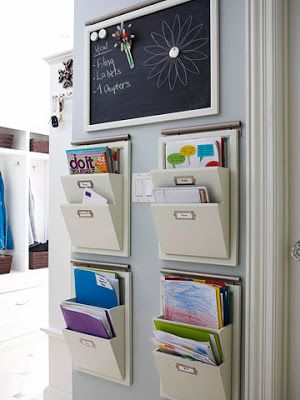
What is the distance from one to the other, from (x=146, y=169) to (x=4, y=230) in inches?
117

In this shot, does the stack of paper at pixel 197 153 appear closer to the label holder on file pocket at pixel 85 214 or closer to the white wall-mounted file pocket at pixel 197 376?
the label holder on file pocket at pixel 85 214

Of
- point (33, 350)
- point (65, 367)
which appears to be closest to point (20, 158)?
point (33, 350)

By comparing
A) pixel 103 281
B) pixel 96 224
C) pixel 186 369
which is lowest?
pixel 186 369

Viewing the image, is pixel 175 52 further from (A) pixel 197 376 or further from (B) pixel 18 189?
(B) pixel 18 189

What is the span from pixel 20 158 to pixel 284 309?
3.44m

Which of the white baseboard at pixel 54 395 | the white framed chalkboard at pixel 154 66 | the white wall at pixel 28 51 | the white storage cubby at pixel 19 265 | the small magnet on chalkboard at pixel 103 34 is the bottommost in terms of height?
the white baseboard at pixel 54 395

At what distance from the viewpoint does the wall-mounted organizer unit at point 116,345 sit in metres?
1.71

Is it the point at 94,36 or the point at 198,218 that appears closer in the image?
the point at 198,218

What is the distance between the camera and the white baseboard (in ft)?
8.61

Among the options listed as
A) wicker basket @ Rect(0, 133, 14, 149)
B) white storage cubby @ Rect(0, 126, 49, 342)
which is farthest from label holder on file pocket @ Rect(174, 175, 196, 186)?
wicker basket @ Rect(0, 133, 14, 149)

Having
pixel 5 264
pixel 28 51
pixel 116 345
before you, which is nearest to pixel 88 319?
pixel 116 345

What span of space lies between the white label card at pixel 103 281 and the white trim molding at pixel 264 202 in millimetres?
618

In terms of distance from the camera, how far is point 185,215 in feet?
4.77

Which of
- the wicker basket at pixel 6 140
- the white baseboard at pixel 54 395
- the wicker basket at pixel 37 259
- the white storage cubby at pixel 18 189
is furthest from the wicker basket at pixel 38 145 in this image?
the white baseboard at pixel 54 395
